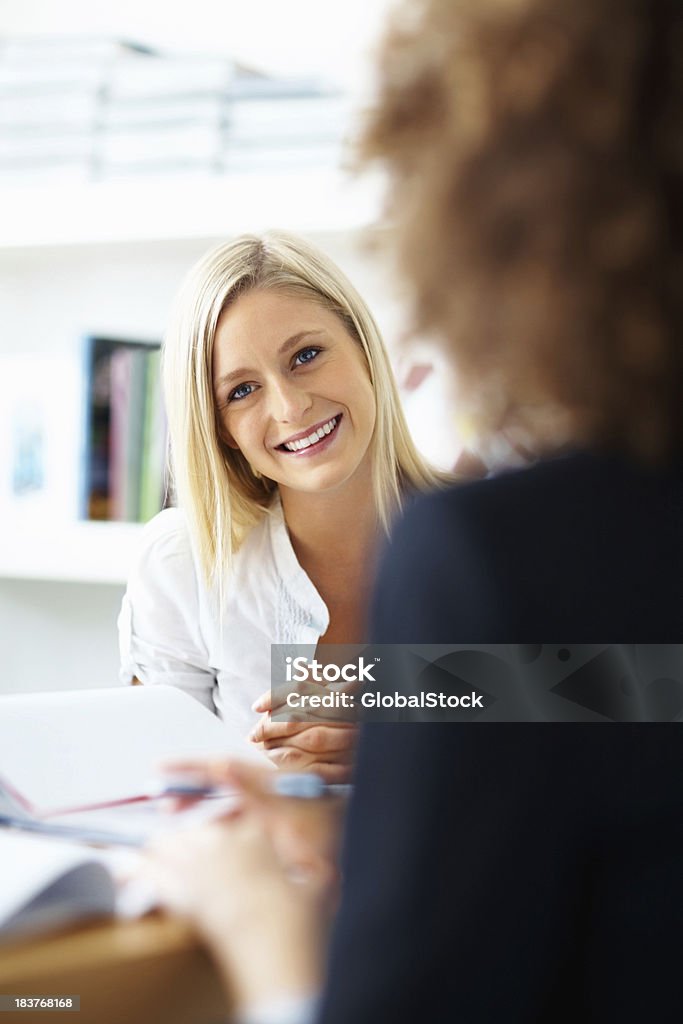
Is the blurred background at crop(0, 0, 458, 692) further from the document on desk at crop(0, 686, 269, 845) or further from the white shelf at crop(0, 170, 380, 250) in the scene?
the document on desk at crop(0, 686, 269, 845)

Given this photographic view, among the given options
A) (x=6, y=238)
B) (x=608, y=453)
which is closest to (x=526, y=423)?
(x=608, y=453)

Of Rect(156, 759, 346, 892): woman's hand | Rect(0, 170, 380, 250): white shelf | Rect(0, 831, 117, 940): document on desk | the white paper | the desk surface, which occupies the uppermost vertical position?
Rect(0, 170, 380, 250): white shelf

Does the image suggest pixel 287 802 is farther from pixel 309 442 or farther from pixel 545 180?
pixel 309 442

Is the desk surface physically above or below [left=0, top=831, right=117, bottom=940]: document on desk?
below

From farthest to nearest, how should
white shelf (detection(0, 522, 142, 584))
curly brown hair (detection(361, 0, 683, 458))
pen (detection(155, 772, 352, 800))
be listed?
white shelf (detection(0, 522, 142, 584)) < pen (detection(155, 772, 352, 800)) < curly brown hair (detection(361, 0, 683, 458))

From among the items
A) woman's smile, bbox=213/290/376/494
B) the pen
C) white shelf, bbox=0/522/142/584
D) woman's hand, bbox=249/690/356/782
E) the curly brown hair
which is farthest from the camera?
white shelf, bbox=0/522/142/584

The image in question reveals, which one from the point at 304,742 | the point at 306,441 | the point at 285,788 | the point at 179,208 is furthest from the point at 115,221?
the point at 285,788

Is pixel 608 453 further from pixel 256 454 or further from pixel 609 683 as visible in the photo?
pixel 256 454

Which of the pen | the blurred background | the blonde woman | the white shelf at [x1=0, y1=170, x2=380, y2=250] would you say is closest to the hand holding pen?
the pen

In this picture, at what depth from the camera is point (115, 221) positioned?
1483 millimetres

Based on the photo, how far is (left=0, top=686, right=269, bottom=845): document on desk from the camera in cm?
64

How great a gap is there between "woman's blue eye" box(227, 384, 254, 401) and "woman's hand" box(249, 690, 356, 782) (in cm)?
31
